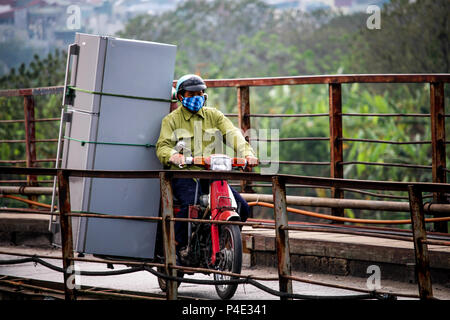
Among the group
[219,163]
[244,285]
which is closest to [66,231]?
[219,163]

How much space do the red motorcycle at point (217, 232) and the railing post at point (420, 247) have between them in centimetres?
162

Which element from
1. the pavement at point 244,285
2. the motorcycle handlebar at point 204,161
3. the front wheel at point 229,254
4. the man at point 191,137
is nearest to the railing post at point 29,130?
the pavement at point 244,285

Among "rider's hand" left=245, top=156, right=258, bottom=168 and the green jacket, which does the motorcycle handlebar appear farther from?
the green jacket

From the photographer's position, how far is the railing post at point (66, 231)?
5.26 meters

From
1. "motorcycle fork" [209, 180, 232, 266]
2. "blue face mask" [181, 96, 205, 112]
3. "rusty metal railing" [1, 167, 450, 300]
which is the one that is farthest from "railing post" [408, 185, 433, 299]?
"blue face mask" [181, 96, 205, 112]

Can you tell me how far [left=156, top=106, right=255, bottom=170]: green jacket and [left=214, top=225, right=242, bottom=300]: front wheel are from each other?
0.61m

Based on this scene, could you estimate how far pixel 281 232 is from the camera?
14.3ft

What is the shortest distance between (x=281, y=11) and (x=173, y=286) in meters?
52.3

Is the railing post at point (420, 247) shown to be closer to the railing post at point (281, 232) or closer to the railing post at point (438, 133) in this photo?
the railing post at point (281, 232)

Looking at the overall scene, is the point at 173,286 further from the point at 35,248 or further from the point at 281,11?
the point at 281,11

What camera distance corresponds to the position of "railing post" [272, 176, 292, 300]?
171 inches
